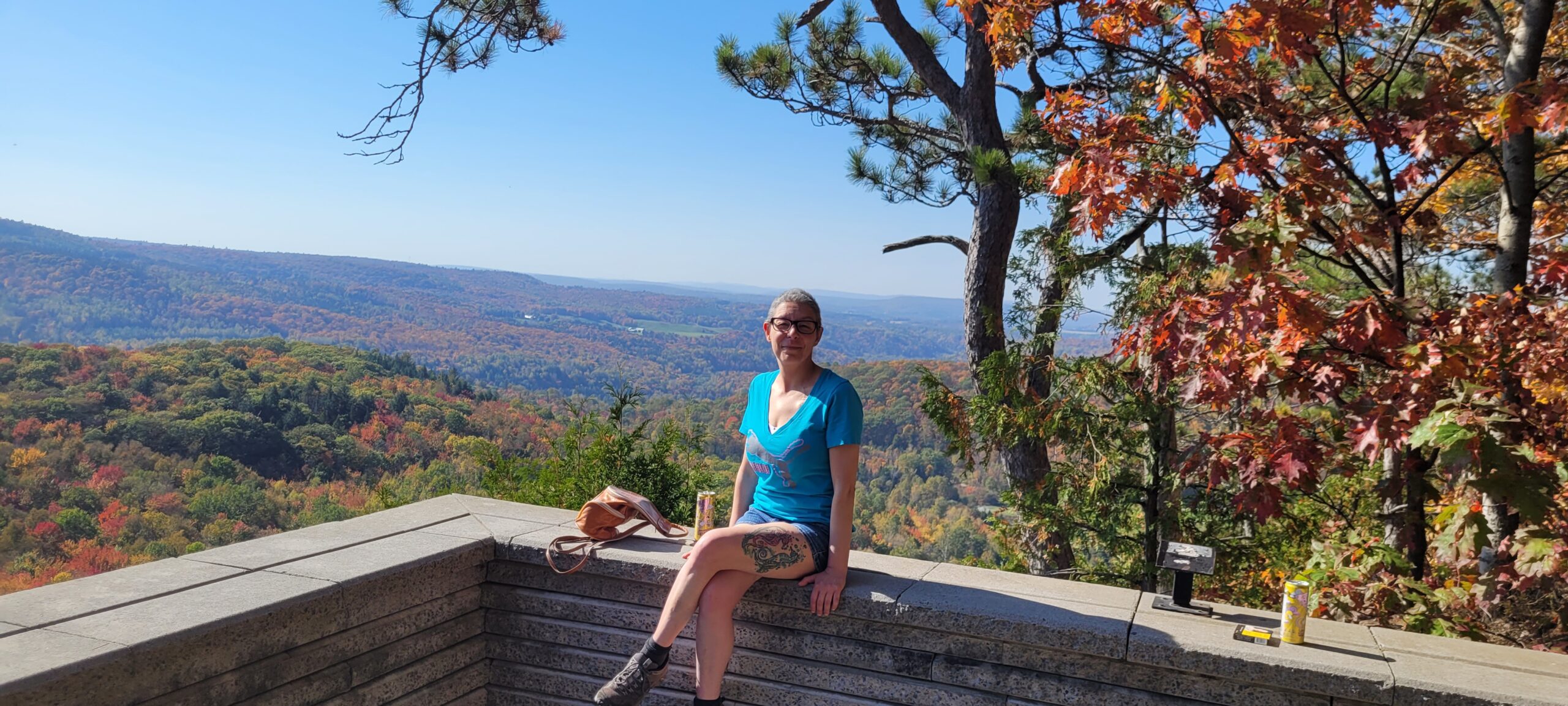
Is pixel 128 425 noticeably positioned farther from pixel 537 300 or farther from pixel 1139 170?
pixel 537 300

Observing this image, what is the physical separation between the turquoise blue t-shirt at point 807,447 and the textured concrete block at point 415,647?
0.90 meters

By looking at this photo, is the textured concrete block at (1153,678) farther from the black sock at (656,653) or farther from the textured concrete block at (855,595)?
the black sock at (656,653)

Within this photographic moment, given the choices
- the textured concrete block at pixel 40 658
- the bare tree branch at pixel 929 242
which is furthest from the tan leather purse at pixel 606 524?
the bare tree branch at pixel 929 242

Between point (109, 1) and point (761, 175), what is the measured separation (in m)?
22.4

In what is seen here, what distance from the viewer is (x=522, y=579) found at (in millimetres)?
2951

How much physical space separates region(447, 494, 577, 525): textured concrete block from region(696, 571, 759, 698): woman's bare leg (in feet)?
2.84

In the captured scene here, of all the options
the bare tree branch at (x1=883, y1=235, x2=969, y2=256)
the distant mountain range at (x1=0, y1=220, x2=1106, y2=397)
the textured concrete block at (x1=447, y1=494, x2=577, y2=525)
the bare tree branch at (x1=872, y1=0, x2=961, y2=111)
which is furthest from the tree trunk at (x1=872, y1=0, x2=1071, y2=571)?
the distant mountain range at (x1=0, y1=220, x2=1106, y2=397)

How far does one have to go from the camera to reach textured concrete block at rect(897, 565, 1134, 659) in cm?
233

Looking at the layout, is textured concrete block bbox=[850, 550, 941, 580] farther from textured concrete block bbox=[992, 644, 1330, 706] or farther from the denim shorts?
textured concrete block bbox=[992, 644, 1330, 706]

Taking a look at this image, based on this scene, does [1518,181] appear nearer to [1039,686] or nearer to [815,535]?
[1039,686]

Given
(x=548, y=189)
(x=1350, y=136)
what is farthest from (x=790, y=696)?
(x=548, y=189)

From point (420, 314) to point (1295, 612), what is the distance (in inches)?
1771

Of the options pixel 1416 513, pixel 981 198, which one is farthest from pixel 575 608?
pixel 981 198

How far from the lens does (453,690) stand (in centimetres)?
283
